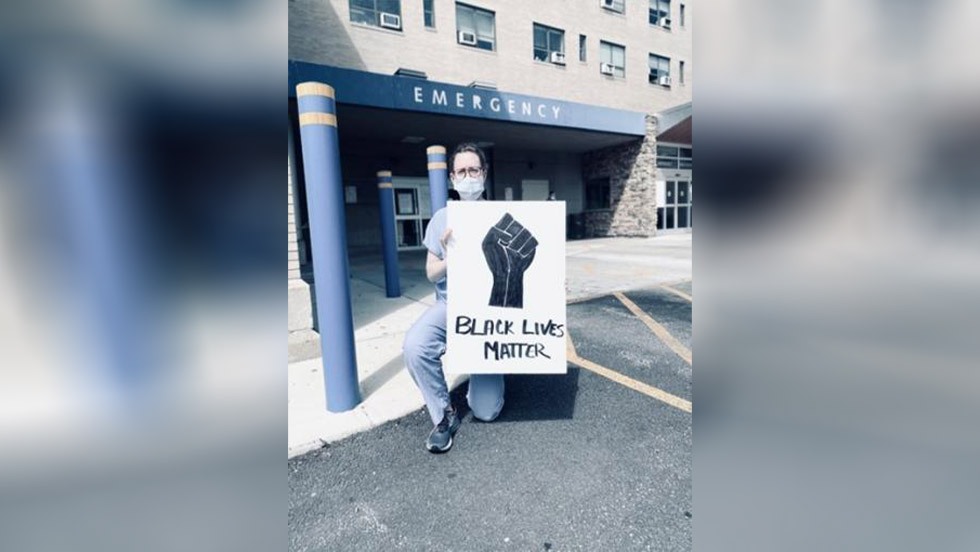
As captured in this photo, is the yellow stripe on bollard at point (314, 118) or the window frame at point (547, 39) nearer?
the yellow stripe on bollard at point (314, 118)

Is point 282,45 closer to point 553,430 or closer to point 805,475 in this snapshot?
point 805,475

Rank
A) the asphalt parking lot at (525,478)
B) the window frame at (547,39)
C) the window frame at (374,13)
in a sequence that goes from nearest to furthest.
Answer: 1. the asphalt parking lot at (525,478)
2. the window frame at (374,13)
3. the window frame at (547,39)

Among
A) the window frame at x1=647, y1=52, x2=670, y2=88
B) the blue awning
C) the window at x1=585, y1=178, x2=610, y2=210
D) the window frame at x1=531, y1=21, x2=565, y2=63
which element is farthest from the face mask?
the window frame at x1=647, y1=52, x2=670, y2=88

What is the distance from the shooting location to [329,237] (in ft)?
8.23

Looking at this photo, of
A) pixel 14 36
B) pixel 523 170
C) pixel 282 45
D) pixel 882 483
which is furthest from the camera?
pixel 523 170

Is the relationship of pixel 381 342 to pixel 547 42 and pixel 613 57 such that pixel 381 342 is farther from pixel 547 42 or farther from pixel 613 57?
pixel 613 57

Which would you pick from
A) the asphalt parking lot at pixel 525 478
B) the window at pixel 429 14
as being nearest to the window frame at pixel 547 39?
the window at pixel 429 14

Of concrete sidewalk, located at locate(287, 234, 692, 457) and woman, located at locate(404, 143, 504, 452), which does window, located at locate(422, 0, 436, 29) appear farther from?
woman, located at locate(404, 143, 504, 452)

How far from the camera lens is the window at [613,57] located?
693 inches

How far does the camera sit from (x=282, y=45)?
720mm

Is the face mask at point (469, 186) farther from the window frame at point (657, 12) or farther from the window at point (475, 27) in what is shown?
the window frame at point (657, 12)

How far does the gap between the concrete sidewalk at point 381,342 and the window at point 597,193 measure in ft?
25.0

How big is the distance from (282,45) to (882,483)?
2.09m

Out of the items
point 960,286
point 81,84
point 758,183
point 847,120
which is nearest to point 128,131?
point 81,84
